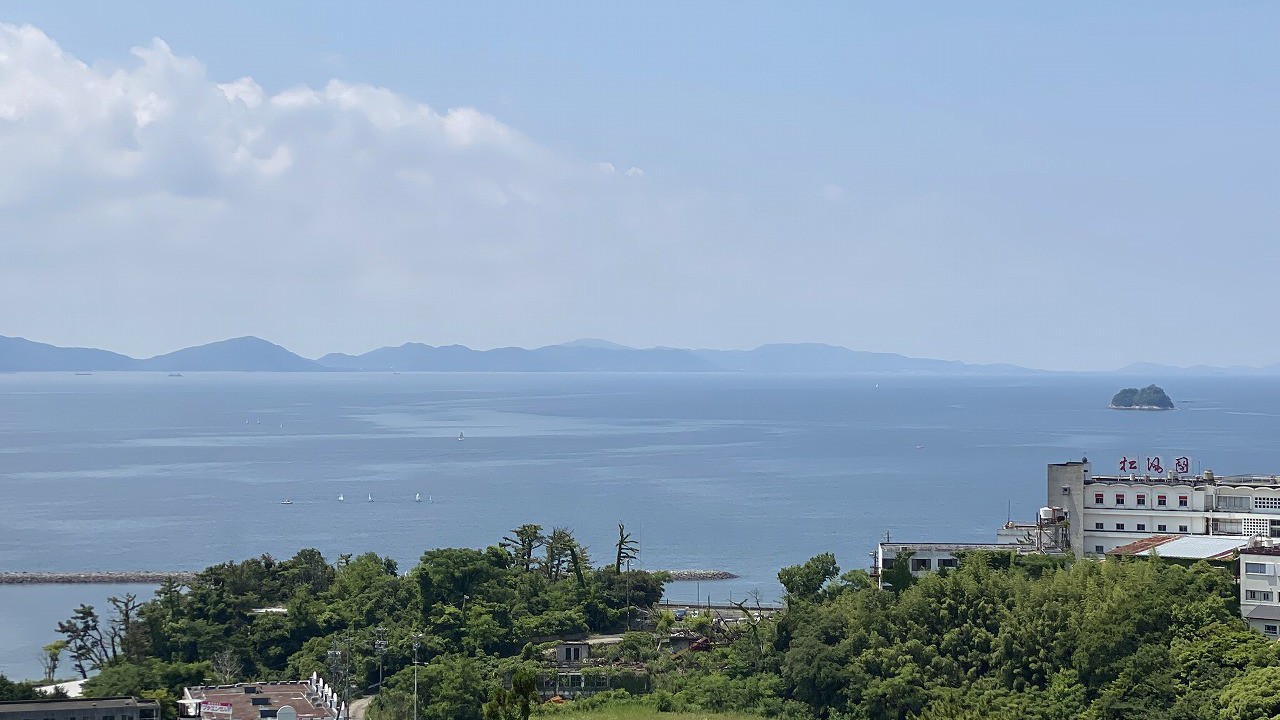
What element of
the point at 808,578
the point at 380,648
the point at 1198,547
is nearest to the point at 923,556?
the point at 808,578

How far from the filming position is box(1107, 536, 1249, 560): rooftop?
4012 centimetres

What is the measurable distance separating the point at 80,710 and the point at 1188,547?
1249 inches

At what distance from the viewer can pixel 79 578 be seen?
72.0m

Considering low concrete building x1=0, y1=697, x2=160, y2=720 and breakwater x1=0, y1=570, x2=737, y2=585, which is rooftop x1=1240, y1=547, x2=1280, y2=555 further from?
breakwater x1=0, y1=570, x2=737, y2=585

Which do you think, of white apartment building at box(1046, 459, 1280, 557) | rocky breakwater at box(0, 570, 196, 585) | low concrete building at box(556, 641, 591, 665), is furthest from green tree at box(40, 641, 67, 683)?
white apartment building at box(1046, 459, 1280, 557)

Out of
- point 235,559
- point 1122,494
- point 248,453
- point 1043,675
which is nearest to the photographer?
point 1043,675

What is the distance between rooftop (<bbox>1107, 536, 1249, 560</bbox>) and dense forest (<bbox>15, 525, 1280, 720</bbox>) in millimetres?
1478

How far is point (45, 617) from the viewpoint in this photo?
205 ft

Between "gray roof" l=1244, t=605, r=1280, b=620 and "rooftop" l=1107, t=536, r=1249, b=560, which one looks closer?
"gray roof" l=1244, t=605, r=1280, b=620

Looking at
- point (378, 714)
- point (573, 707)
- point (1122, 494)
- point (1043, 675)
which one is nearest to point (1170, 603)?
point (1043, 675)

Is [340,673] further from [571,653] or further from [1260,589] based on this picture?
[1260,589]

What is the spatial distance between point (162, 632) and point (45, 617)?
2149 cm

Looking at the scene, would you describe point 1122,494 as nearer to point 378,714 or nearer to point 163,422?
point 378,714

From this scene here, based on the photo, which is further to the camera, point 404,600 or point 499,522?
point 499,522
